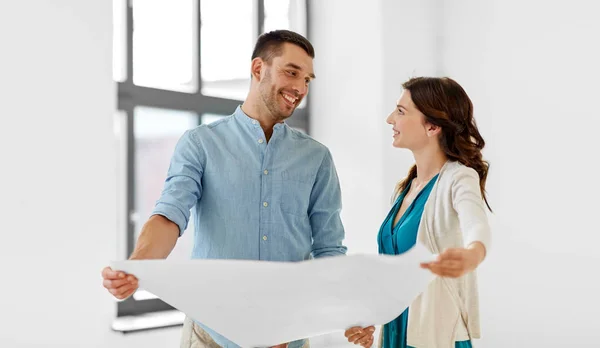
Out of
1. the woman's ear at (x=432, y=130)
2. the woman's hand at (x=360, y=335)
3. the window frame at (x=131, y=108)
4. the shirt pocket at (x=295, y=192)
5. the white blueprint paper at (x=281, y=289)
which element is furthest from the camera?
the window frame at (x=131, y=108)

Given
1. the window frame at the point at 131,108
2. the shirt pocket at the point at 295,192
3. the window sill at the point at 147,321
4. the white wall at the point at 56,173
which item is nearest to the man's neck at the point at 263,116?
the shirt pocket at the point at 295,192

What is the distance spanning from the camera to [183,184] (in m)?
1.70

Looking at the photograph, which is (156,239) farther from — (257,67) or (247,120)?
(257,67)

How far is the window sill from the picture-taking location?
3.08 metres

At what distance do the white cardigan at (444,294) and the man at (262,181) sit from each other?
0.91 feet

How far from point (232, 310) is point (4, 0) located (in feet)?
6.25

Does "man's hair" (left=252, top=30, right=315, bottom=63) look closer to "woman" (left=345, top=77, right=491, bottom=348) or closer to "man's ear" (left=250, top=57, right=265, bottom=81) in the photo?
"man's ear" (left=250, top=57, right=265, bottom=81)

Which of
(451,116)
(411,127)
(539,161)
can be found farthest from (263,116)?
(539,161)

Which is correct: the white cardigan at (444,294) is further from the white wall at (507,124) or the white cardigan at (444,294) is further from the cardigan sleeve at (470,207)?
the white wall at (507,124)

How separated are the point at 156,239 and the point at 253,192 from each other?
0.35 m

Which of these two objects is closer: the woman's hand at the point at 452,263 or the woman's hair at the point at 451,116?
the woman's hand at the point at 452,263

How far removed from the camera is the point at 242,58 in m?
4.29

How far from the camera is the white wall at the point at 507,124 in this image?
3639mm

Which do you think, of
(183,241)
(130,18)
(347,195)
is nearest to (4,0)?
(130,18)
